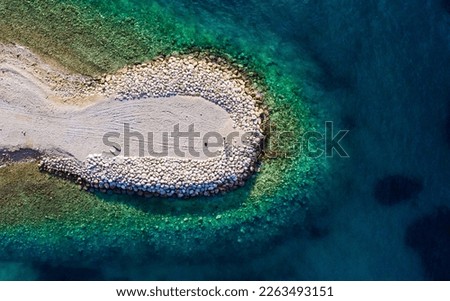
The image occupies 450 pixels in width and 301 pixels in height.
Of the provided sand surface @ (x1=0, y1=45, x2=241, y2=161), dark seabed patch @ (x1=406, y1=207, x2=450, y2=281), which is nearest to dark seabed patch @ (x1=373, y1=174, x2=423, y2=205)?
dark seabed patch @ (x1=406, y1=207, x2=450, y2=281)

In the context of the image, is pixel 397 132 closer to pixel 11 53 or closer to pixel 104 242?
pixel 104 242

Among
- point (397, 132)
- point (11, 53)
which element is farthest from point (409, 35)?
point (11, 53)

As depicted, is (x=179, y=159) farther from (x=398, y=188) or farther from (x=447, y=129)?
(x=447, y=129)

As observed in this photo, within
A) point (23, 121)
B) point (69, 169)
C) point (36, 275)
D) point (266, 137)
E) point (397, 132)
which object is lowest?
point (36, 275)

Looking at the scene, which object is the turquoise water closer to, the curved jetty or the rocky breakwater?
the rocky breakwater

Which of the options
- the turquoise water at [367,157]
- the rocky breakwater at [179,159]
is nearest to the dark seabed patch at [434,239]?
the turquoise water at [367,157]

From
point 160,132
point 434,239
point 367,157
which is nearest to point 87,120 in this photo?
point 160,132

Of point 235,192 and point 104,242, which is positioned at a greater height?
point 235,192

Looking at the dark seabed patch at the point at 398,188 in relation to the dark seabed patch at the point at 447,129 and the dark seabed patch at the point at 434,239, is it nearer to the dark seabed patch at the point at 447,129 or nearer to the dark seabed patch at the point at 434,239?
the dark seabed patch at the point at 434,239
